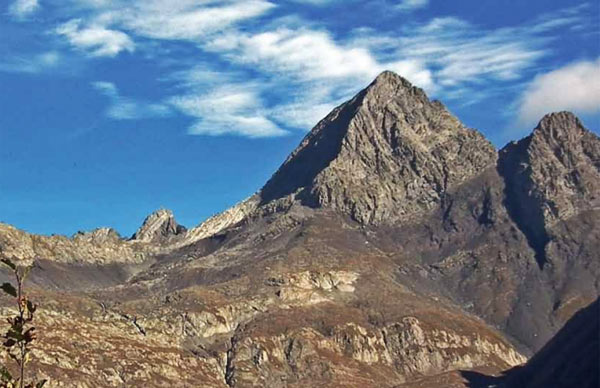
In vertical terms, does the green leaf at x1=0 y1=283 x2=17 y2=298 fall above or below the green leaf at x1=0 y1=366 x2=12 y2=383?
above

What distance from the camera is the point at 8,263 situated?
3022 cm

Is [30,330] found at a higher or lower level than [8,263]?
lower

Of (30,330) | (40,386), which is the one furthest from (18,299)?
(40,386)

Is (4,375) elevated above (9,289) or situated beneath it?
situated beneath

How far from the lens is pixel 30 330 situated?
2981 centimetres

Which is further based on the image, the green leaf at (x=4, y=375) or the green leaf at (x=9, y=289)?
the green leaf at (x=9, y=289)

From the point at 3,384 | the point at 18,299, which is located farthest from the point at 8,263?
the point at 3,384

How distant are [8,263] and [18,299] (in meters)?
1.29

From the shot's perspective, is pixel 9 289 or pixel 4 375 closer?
pixel 4 375

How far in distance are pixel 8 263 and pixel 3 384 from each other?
402cm

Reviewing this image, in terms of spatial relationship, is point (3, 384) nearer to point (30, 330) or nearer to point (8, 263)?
point (30, 330)

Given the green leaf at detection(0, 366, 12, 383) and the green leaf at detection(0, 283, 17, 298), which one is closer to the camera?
the green leaf at detection(0, 366, 12, 383)

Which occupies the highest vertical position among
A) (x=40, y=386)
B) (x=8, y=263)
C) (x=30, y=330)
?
(x=8, y=263)

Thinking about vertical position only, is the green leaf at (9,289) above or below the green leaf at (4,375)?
above
